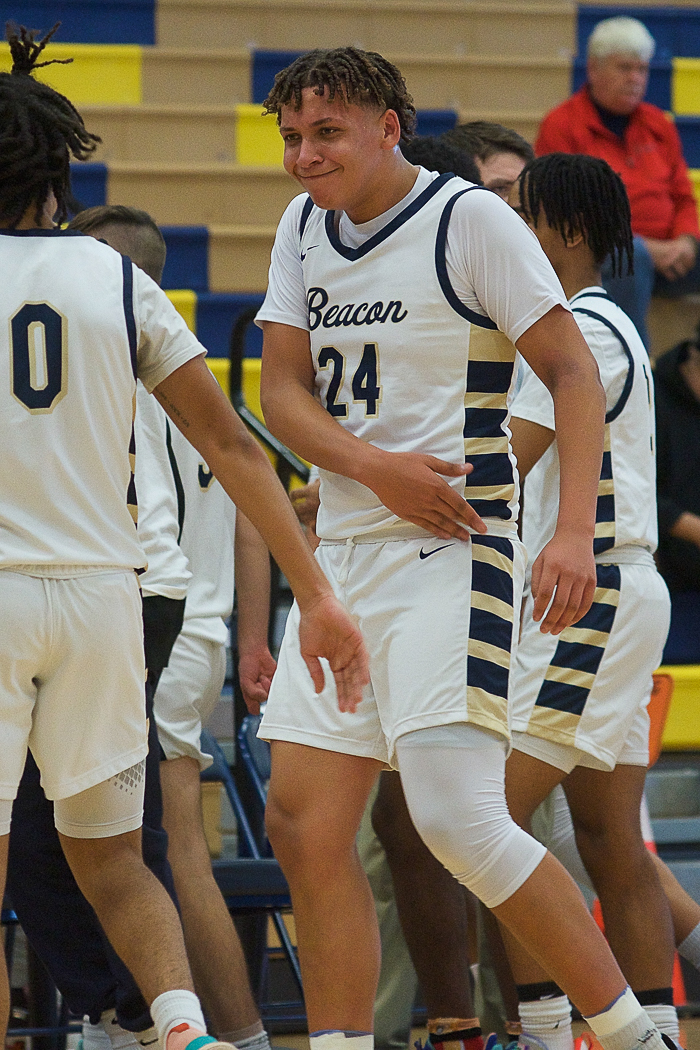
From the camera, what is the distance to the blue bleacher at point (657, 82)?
7.95 meters

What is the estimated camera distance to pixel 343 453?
7.81ft

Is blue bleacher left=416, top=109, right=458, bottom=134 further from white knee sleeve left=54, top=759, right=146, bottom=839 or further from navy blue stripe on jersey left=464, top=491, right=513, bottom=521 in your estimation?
white knee sleeve left=54, top=759, right=146, bottom=839

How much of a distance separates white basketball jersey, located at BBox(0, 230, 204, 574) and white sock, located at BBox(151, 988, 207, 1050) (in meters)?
0.69

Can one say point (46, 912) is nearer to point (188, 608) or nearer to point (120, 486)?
point (188, 608)

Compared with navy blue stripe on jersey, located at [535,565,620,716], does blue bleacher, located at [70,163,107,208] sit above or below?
above

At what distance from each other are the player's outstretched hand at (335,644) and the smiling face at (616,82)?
5.01m

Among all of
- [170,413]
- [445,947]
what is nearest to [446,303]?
[170,413]

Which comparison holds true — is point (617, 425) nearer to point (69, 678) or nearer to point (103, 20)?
point (69, 678)

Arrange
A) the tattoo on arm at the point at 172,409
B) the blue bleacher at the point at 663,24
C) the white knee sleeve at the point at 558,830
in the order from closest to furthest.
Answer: the tattoo on arm at the point at 172,409, the white knee sleeve at the point at 558,830, the blue bleacher at the point at 663,24

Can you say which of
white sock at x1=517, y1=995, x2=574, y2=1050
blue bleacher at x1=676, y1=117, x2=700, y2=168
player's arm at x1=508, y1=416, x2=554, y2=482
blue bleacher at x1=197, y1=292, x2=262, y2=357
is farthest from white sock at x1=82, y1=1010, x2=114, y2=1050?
blue bleacher at x1=676, y1=117, x2=700, y2=168

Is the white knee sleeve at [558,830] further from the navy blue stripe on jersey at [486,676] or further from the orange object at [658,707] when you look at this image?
the navy blue stripe on jersey at [486,676]

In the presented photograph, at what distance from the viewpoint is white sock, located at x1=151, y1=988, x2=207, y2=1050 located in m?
2.18

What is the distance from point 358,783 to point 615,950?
35.4 inches

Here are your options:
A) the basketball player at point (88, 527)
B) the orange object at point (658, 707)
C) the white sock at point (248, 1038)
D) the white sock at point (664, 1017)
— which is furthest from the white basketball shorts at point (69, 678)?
the orange object at point (658, 707)
